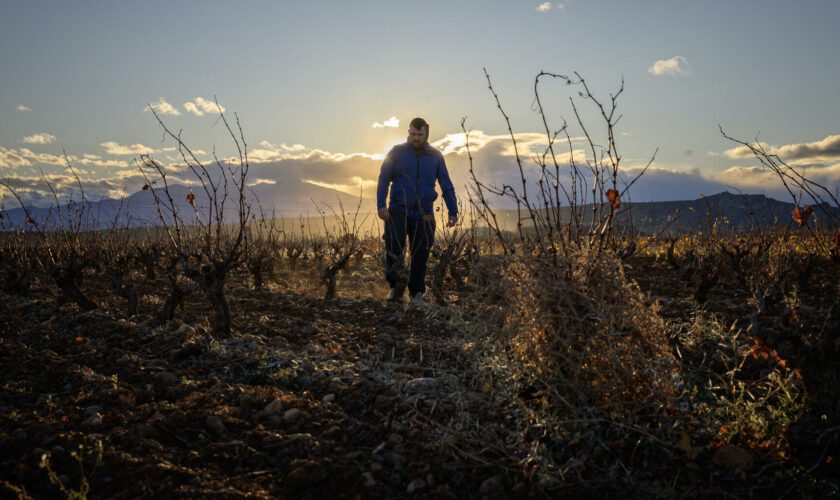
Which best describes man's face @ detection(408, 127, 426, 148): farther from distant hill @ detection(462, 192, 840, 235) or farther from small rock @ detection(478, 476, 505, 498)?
small rock @ detection(478, 476, 505, 498)

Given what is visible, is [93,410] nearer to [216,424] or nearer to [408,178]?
[216,424]

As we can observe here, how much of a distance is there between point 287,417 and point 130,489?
732 millimetres

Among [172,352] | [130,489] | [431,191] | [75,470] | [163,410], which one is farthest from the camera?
[431,191]

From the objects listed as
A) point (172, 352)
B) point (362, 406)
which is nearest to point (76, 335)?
point (172, 352)

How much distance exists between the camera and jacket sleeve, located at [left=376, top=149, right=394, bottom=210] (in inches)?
239

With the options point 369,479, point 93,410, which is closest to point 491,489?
point 369,479

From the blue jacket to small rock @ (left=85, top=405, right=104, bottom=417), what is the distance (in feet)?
12.1

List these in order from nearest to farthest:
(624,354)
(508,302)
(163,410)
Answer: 1. (624,354)
2. (508,302)
3. (163,410)

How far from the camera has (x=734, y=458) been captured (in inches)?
81.5

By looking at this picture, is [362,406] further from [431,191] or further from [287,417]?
[431,191]

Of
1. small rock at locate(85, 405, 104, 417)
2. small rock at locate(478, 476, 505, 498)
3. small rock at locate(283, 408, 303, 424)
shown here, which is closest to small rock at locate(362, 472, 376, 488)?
small rock at locate(478, 476, 505, 498)

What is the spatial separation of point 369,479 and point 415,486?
175 millimetres

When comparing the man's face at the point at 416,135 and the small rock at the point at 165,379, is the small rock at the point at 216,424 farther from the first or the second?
the man's face at the point at 416,135

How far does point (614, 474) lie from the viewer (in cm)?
197
